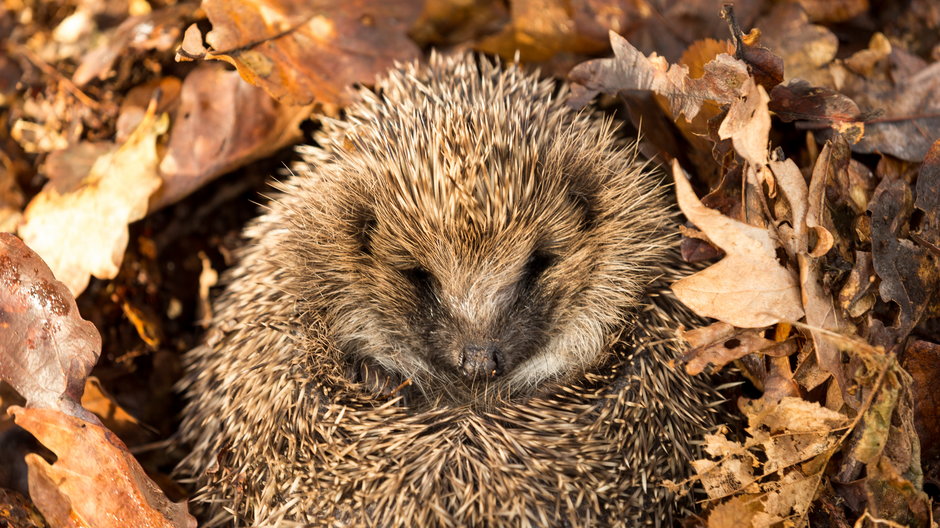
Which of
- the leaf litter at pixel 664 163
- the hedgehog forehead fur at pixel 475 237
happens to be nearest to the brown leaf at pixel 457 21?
the leaf litter at pixel 664 163

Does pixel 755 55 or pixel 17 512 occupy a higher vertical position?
pixel 755 55

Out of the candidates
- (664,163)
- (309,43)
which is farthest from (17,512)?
(664,163)

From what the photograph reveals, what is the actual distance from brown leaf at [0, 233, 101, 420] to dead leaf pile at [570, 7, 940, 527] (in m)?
1.75

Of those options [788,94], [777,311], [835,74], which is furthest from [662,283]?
[835,74]

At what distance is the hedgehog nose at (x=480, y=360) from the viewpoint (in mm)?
2395

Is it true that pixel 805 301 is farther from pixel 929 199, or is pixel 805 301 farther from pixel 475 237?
pixel 475 237

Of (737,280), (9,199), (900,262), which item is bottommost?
(900,262)

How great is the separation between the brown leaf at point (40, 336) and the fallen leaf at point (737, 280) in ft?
5.75

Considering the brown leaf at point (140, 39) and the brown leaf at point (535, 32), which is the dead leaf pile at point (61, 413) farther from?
the brown leaf at point (535, 32)

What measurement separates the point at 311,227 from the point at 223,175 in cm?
102

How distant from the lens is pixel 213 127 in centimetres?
308

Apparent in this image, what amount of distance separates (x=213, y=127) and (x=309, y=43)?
1.58 ft

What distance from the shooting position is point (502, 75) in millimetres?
2744

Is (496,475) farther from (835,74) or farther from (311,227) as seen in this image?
(835,74)
